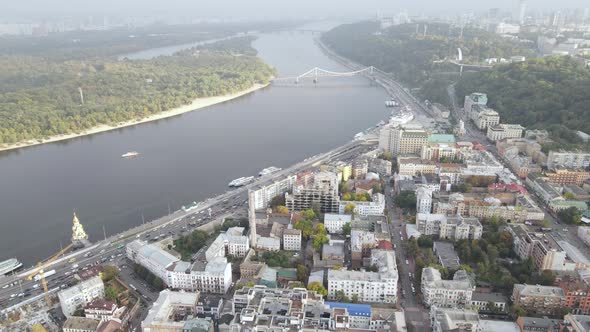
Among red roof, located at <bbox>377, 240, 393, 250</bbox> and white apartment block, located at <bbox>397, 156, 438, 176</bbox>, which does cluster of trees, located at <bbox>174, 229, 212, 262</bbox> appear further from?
white apartment block, located at <bbox>397, 156, 438, 176</bbox>

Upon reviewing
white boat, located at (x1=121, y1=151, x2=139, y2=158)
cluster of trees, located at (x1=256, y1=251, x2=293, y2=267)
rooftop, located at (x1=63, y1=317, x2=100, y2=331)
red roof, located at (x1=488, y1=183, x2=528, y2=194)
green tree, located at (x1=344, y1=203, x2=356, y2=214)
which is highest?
red roof, located at (x1=488, y1=183, x2=528, y2=194)

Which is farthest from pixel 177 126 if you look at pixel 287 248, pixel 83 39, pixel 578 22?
pixel 578 22

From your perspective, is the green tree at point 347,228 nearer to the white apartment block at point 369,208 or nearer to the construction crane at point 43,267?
the white apartment block at point 369,208

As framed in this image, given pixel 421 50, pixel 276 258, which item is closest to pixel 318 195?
pixel 276 258

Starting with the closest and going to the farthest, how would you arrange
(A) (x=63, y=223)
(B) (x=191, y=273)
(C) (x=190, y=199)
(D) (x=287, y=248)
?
(B) (x=191, y=273)
(D) (x=287, y=248)
(A) (x=63, y=223)
(C) (x=190, y=199)

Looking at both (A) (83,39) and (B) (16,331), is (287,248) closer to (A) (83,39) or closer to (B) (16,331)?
(B) (16,331)

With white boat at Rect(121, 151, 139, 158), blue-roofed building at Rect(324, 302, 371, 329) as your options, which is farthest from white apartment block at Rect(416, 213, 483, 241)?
white boat at Rect(121, 151, 139, 158)
